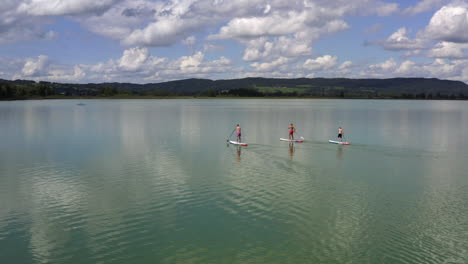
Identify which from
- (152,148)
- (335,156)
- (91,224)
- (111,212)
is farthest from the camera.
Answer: (152,148)

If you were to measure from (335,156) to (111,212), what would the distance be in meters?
25.1

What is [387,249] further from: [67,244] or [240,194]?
[67,244]

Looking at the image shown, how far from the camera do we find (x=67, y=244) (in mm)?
16375

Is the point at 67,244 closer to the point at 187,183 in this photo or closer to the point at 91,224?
the point at 91,224

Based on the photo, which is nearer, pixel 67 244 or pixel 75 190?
pixel 67 244

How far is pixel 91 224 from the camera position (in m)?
18.6

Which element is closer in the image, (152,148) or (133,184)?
(133,184)

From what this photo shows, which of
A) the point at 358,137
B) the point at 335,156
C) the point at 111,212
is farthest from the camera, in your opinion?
the point at 358,137

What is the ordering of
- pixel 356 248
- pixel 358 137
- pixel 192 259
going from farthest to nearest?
pixel 358 137
pixel 356 248
pixel 192 259

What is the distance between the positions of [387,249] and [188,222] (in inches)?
366

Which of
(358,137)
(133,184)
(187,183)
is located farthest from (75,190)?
(358,137)

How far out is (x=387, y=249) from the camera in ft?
52.6

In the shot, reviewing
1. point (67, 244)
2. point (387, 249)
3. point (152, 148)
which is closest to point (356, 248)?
point (387, 249)

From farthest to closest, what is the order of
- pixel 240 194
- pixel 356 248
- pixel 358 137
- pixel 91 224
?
pixel 358 137
pixel 240 194
pixel 91 224
pixel 356 248
